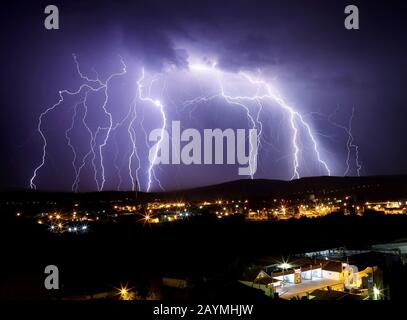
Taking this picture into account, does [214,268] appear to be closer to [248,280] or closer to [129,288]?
[248,280]
